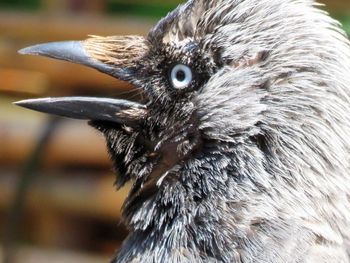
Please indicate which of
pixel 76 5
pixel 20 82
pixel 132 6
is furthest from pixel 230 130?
pixel 132 6

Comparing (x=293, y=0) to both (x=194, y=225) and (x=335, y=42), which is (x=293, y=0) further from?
(x=194, y=225)

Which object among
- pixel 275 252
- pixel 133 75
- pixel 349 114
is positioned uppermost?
pixel 133 75

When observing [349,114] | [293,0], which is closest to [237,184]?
[349,114]

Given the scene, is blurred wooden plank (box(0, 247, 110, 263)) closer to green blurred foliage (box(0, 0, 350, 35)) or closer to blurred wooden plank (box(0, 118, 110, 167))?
blurred wooden plank (box(0, 118, 110, 167))

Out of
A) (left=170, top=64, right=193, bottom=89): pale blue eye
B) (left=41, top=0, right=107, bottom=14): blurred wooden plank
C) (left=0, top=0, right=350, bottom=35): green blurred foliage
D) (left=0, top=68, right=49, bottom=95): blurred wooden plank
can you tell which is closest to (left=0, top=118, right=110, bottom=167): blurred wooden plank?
(left=0, top=68, right=49, bottom=95): blurred wooden plank

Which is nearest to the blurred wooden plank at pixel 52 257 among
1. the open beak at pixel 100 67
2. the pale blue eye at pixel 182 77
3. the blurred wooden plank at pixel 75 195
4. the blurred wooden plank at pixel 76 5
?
the blurred wooden plank at pixel 75 195

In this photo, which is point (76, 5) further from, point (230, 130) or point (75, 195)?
point (230, 130)

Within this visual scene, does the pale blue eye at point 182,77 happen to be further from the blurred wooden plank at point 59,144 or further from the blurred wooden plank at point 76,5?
the blurred wooden plank at point 76,5
